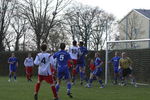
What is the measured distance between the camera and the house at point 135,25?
7931cm

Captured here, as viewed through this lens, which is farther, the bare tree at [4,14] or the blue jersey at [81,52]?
the bare tree at [4,14]

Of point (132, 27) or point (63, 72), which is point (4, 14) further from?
point (63, 72)

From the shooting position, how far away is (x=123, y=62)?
910 inches

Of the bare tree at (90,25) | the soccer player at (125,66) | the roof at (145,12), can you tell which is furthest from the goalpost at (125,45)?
the roof at (145,12)

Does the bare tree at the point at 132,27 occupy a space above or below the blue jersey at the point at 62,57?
above

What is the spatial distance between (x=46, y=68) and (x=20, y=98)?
A: 2.04m

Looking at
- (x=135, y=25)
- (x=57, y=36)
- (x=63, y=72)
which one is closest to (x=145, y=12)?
(x=135, y=25)

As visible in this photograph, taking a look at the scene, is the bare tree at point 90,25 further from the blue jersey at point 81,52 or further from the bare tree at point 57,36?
the blue jersey at point 81,52

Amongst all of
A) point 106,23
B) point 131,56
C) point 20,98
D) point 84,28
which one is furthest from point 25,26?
point 20,98

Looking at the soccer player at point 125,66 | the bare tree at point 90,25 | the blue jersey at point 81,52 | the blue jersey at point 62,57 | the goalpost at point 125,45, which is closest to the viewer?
the blue jersey at point 62,57

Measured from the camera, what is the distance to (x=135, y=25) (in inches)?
3241

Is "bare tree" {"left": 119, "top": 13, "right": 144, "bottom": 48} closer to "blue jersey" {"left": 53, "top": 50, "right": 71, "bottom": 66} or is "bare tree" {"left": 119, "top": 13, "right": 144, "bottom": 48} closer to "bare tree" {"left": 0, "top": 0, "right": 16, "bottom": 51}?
"bare tree" {"left": 0, "top": 0, "right": 16, "bottom": 51}

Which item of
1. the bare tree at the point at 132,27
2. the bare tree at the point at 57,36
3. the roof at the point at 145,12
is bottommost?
the bare tree at the point at 57,36

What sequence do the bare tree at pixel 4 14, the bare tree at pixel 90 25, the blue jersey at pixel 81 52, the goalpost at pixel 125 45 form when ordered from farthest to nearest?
the bare tree at pixel 90 25 → the bare tree at pixel 4 14 → the goalpost at pixel 125 45 → the blue jersey at pixel 81 52
